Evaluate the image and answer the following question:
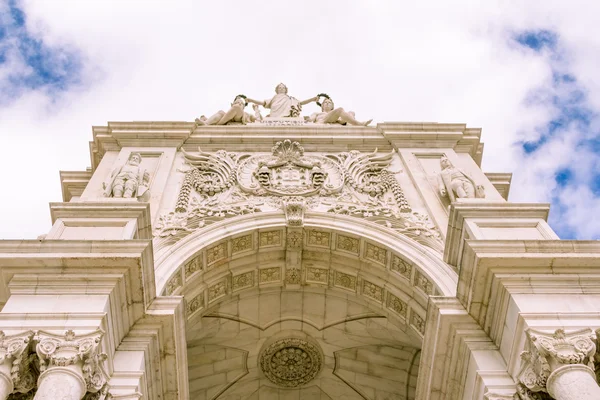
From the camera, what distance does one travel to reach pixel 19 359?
8.07m

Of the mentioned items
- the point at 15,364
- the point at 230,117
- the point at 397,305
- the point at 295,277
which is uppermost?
the point at 230,117

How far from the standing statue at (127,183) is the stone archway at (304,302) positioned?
152 centimetres

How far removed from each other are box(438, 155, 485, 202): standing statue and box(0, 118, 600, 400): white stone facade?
40 millimetres

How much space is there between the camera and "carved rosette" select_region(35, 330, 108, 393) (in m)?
8.05

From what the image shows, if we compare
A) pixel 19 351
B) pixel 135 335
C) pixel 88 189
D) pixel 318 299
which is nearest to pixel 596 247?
pixel 318 299

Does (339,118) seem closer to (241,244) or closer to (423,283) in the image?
(241,244)

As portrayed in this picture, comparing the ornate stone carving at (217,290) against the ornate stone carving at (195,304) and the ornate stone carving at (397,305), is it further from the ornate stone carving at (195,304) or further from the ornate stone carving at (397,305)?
the ornate stone carving at (397,305)

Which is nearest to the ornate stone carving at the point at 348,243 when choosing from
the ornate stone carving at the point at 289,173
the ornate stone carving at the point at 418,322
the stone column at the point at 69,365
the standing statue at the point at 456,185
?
the ornate stone carving at the point at 289,173

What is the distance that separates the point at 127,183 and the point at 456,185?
6.15m

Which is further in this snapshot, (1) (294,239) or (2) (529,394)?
(1) (294,239)

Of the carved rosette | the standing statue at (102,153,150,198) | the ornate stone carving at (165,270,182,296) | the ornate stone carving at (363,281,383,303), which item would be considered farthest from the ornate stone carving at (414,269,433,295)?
the carved rosette

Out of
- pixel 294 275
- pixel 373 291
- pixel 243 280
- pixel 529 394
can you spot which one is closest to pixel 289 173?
pixel 294 275

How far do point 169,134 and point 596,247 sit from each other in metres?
9.39

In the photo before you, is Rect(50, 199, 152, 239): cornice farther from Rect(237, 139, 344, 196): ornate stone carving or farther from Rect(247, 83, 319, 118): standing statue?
Rect(247, 83, 319, 118): standing statue
